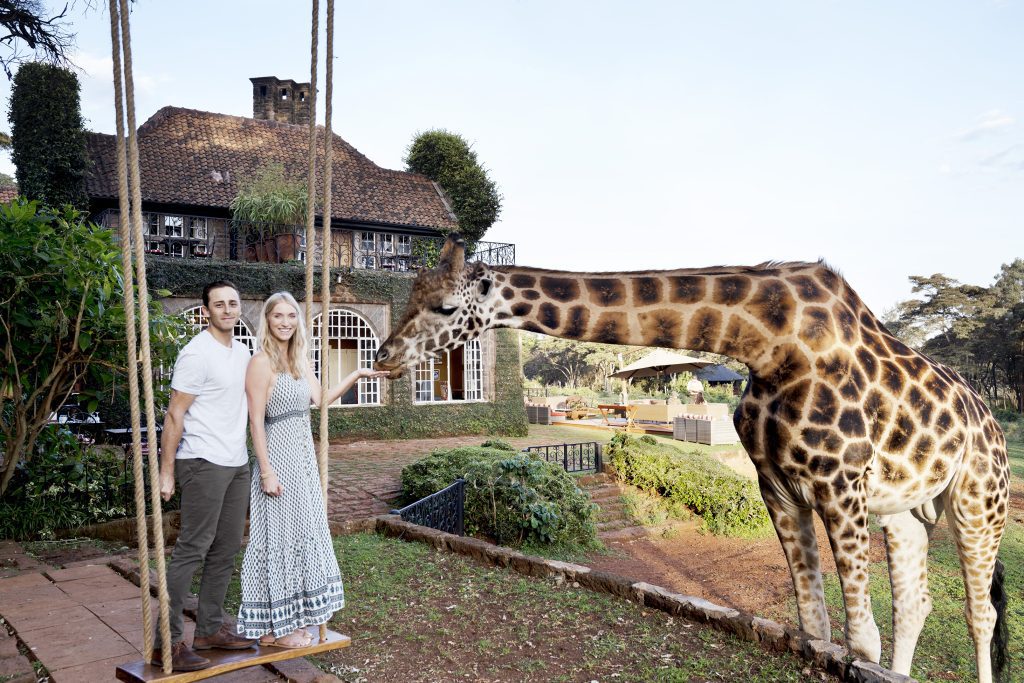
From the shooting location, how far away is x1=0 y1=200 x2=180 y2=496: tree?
6672 millimetres

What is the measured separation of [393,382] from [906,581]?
50.2ft

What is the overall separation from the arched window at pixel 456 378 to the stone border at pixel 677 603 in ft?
39.6

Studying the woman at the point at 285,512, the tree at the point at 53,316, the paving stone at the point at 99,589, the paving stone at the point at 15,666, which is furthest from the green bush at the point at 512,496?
the paving stone at the point at 15,666

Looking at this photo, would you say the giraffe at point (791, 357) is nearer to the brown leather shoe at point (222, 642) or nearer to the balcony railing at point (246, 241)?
the brown leather shoe at point (222, 642)

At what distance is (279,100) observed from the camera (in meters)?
24.2

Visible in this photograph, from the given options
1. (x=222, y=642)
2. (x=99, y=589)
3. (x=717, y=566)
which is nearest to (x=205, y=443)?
(x=222, y=642)

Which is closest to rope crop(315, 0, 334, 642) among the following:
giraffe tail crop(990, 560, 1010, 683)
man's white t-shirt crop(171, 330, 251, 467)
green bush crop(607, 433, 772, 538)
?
man's white t-shirt crop(171, 330, 251, 467)

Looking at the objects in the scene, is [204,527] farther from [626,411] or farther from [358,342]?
[626,411]

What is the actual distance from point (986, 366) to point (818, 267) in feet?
122

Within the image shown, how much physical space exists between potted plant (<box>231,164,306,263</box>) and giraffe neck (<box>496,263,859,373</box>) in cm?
1596

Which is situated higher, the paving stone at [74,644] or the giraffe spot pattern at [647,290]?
the giraffe spot pattern at [647,290]

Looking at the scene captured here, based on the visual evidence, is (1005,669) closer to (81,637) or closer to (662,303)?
(662,303)

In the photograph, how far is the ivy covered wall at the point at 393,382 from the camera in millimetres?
16766

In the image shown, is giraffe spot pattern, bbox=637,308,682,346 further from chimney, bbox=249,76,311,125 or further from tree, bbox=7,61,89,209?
chimney, bbox=249,76,311,125
